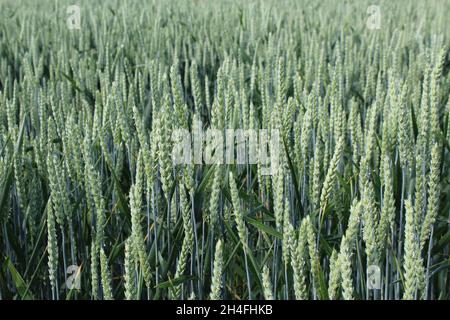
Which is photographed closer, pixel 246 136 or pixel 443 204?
pixel 246 136

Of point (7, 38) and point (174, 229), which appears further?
point (7, 38)

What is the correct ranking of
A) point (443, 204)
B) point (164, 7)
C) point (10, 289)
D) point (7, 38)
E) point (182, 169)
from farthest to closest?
point (164, 7), point (7, 38), point (443, 204), point (10, 289), point (182, 169)

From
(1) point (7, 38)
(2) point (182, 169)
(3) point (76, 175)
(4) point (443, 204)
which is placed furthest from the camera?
(1) point (7, 38)

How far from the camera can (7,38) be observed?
246 centimetres

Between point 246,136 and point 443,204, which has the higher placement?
point 246,136

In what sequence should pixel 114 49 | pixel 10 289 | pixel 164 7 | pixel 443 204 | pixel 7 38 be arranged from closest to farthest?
pixel 10 289 < pixel 443 204 < pixel 114 49 < pixel 7 38 < pixel 164 7

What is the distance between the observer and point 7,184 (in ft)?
2.77
